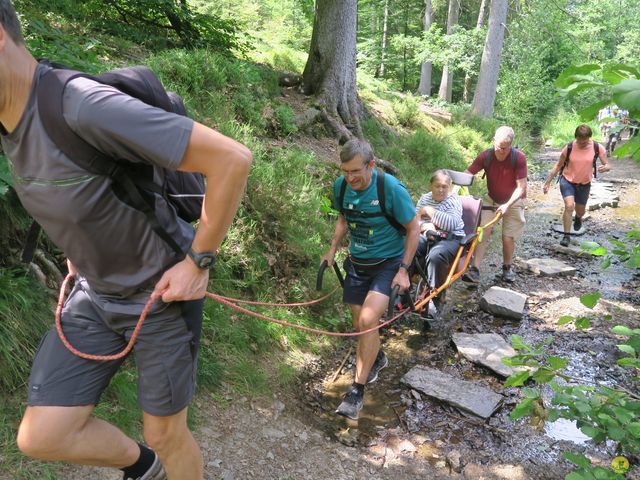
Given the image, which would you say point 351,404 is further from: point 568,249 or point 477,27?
point 477,27

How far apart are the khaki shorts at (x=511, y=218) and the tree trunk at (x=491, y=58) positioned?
11959 millimetres

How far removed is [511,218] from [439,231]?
2.07 meters

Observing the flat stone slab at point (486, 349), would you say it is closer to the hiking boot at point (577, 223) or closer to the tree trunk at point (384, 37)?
the hiking boot at point (577, 223)

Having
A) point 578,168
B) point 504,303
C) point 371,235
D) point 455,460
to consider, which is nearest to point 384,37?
point 578,168

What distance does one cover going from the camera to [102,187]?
5.65 ft

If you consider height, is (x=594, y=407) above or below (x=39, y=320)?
above

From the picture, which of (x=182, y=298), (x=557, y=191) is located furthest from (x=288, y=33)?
(x=182, y=298)

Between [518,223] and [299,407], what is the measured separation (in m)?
4.66

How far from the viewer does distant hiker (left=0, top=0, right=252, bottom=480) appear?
159 cm

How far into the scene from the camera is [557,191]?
13.7m

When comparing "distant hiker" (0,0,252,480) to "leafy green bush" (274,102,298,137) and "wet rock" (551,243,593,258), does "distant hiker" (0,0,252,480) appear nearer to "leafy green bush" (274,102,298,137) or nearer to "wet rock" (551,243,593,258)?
"leafy green bush" (274,102,298,137)

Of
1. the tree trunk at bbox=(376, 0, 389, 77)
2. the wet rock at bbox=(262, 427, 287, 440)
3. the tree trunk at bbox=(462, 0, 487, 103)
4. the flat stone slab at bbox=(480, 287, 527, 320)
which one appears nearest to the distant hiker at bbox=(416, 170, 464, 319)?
the flat stone slab at bbox=(480, 287, 527, 320)

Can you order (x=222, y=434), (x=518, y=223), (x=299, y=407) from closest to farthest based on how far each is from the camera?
(x=222, y=434)
(x=299, y=407)
(x=518, y=223)

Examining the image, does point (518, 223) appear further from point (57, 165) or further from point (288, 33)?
point (288, 33)
